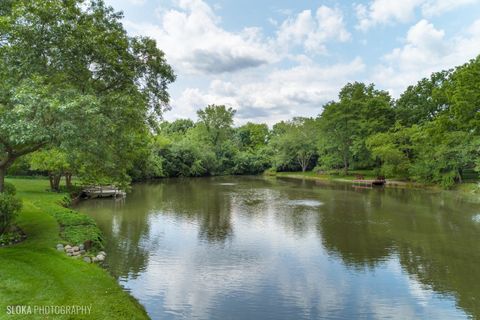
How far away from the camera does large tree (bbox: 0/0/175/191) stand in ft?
27.1

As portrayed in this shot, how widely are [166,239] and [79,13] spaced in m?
10.0

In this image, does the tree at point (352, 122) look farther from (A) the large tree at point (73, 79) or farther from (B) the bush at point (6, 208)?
(B) the bush at point (6, 208)

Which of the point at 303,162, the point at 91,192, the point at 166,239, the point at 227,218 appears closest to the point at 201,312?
the point at 166,239

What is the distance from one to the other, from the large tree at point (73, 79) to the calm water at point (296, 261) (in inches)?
185

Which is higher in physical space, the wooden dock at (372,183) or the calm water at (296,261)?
the wooden dock at (372,183)

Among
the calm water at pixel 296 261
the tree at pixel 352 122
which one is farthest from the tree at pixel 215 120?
the calm water at pixel 296 261

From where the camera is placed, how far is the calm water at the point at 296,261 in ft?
29.8

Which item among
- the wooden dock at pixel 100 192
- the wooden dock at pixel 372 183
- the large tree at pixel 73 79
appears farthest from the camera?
the wooden dock at pixel 372 183

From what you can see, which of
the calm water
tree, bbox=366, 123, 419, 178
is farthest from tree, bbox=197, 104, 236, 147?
the calm water

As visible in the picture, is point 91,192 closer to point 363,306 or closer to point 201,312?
point 201,312

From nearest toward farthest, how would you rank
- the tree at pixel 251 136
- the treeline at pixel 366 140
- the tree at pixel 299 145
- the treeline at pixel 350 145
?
the treeline at pixel 350 145 → the treeline at pixel 366 140 → the tree at pixel 299 145 → the tree at pixel 251 136

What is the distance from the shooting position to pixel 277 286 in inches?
408

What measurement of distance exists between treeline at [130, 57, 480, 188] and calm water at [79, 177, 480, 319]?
7.65 metres

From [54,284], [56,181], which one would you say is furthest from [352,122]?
[54,284]
